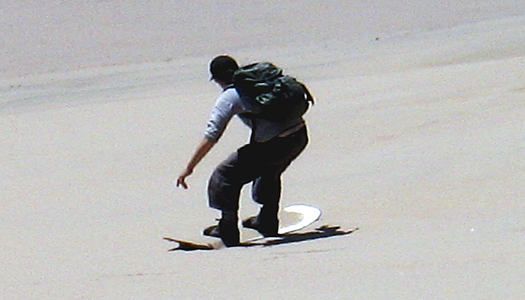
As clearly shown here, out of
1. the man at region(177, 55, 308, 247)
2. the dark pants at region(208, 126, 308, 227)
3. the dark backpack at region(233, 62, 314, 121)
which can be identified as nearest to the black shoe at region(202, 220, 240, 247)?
the man at region(177, 55, 308, 247)

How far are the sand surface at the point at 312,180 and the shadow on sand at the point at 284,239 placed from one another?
12cm

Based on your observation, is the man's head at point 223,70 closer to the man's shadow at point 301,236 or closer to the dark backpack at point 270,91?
the dark backpack at point 270,91

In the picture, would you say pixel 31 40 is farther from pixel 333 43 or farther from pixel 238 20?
pixel 333 43

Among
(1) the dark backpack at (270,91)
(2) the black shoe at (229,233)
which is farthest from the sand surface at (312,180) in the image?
(1) the dark backpack at (270,91)

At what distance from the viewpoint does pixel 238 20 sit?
93.9 feet

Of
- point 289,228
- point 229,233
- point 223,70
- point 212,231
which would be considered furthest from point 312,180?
point 223,70

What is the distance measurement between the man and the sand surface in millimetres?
361

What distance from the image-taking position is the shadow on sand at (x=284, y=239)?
5.95m

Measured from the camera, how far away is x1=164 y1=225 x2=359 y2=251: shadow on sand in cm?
595

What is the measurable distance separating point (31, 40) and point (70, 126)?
629 inches

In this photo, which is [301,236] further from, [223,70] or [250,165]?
[223,70]

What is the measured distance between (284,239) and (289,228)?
1.67 ft

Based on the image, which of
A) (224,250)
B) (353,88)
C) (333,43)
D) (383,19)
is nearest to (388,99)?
(353,88)

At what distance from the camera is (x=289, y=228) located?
6.59 metres
